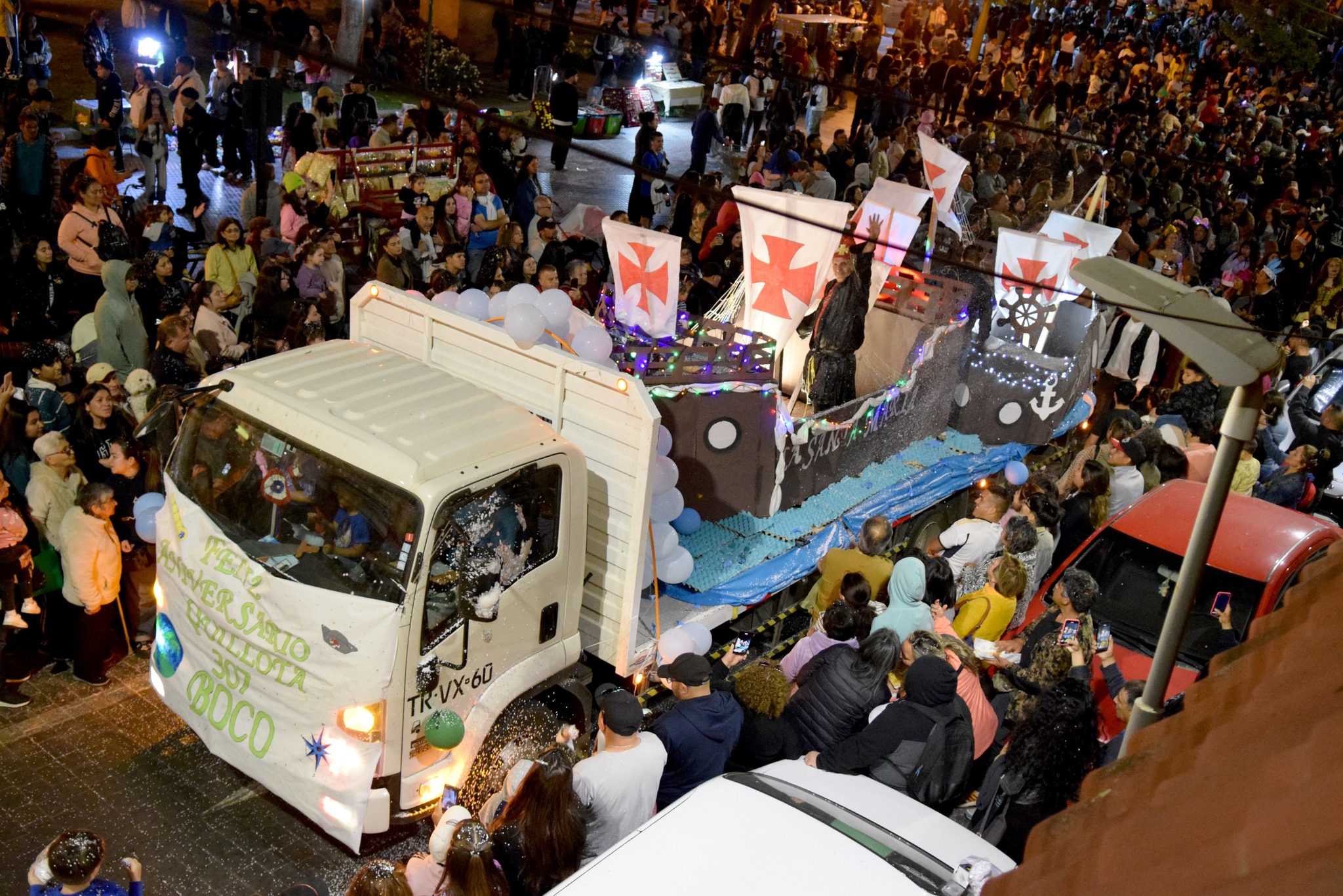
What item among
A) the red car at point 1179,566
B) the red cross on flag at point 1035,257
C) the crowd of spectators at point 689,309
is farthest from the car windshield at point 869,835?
the red cross on flag at point 1035,257

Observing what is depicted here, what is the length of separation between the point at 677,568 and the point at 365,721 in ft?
7.32

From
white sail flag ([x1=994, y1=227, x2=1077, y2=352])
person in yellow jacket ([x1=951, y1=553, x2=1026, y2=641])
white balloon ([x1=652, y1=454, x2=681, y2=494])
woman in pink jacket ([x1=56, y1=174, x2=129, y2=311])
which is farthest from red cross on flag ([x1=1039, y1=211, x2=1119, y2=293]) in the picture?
woman in pink jacket ([x1=56, y1=174, x2=129, y2=311])

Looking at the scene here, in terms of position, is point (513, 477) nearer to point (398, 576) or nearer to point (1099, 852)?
point (398, 576)

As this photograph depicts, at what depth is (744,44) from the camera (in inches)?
985

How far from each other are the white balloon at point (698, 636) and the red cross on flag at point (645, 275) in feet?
7.69

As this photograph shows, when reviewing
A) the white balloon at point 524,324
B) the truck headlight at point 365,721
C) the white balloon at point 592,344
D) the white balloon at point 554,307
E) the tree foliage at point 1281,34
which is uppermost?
the tree foliage at point 1281,34

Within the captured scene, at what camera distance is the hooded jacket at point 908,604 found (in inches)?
264

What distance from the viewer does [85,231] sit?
10.1m

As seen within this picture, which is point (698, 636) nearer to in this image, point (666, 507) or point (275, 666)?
point (666, 507)

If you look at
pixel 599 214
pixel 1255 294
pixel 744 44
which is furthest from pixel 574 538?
pixel 744 44

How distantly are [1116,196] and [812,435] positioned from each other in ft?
42.7

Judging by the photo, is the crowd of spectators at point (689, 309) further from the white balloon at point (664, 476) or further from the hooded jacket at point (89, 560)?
the white balloon at point (664, 476)

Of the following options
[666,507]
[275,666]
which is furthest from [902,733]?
[275,666]

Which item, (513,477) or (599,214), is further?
(599,214)
